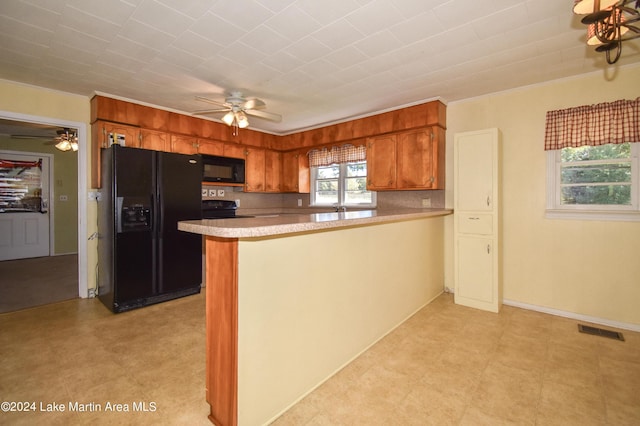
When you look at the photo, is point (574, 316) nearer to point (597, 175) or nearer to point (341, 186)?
point (597, 175)

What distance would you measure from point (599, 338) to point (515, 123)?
7.38 feet

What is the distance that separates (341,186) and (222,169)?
195 centimetres

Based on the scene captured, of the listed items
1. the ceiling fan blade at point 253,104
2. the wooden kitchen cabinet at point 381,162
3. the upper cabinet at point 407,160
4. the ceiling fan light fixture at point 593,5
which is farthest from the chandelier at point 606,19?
the ceiling fan blade at point 253,104

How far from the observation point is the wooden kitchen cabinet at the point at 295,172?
5277 millimetres

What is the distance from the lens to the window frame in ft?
8.93

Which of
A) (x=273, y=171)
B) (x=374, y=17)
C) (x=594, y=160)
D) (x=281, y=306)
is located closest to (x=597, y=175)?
(x=594, y=160)

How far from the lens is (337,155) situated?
4.81m

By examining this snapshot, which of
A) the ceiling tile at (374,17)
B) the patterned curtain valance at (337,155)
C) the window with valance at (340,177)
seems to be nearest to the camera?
the ceiling tile at (374,17)

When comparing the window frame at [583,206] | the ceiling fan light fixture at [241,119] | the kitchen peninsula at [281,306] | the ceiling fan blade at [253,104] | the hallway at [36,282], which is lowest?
the hallway at [36,282]

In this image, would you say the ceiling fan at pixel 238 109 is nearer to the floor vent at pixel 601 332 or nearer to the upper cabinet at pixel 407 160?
the upper cabinet at pixel 407 160

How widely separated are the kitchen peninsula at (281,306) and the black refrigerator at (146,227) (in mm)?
2064

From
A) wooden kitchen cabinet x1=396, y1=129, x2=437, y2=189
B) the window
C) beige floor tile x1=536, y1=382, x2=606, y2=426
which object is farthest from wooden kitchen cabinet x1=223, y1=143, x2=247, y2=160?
beige floor tile x1=536, y1=382, x2=606, y2=426

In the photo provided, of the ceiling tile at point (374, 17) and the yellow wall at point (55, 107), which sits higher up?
the ceiling tile at point (374, 17)

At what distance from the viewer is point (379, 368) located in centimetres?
207
